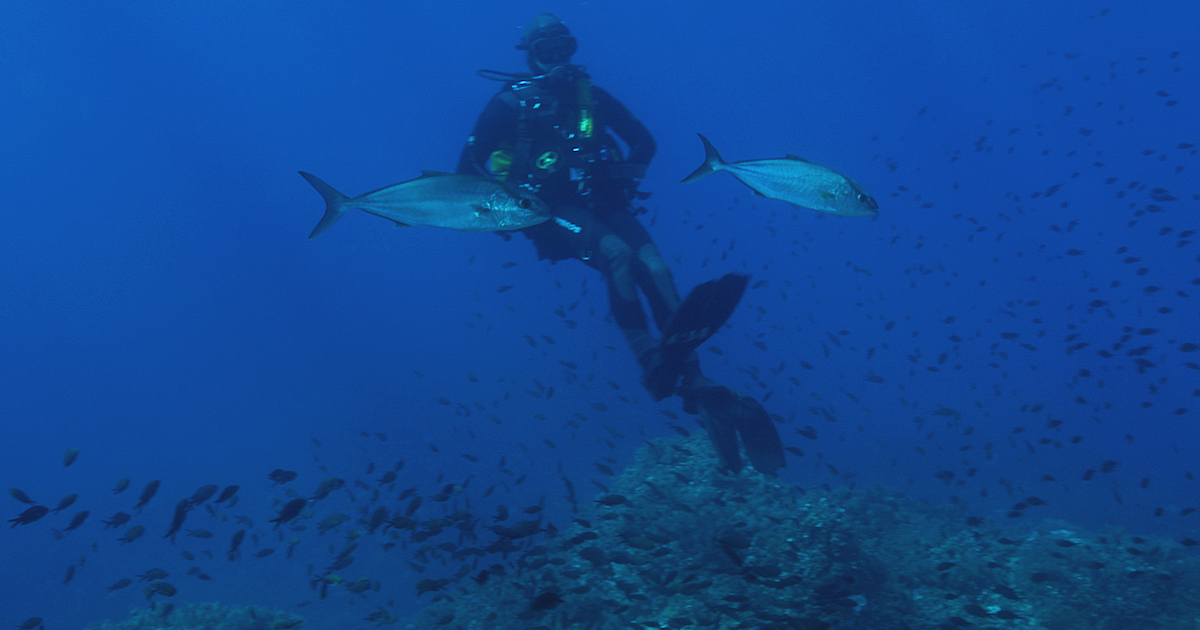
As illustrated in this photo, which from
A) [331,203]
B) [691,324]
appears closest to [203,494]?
[331,203]

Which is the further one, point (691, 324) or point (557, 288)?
point (557, 288)

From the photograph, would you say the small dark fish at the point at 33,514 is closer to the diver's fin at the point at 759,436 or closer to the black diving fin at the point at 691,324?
the black diving fin at the point at 691,324

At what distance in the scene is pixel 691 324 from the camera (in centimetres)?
536

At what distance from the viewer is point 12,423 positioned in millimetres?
71250

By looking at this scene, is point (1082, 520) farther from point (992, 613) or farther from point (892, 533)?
point (992, 613)

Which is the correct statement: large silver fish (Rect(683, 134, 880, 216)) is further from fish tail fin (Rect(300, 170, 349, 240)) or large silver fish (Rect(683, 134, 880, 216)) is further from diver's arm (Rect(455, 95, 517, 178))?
diver's arm (Rect(455, 95, 517, 178))

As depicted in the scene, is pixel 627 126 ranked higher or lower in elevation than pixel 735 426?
higher

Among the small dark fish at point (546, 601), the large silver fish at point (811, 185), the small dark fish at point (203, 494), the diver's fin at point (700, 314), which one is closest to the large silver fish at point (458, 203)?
the large silver fish at point (811, 185)

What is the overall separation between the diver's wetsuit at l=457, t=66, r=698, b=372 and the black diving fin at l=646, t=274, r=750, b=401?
0.83 m

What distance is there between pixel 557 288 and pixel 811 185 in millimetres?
24795

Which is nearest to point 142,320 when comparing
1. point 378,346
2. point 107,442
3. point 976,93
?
point 107,442

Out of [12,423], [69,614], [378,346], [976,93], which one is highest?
[976,93]

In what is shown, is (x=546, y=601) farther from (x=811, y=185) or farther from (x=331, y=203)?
(x=811, y=185)

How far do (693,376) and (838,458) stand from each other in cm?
1241
